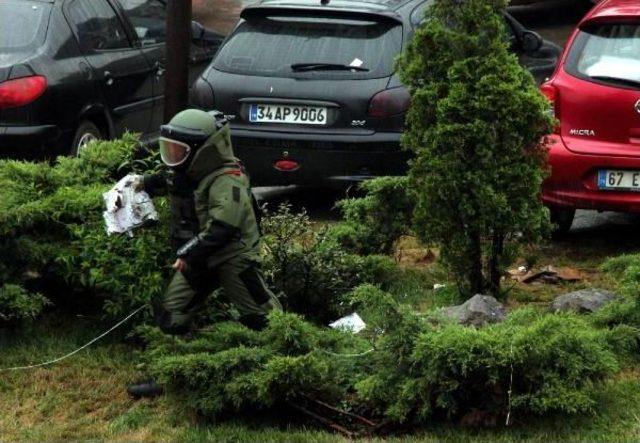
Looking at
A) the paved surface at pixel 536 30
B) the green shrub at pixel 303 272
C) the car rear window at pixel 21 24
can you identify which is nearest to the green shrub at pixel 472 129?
the green shrub at pixel 303 272

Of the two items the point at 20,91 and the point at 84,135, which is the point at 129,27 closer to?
the point at 84,135

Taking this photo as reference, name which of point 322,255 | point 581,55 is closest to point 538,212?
point 322,255

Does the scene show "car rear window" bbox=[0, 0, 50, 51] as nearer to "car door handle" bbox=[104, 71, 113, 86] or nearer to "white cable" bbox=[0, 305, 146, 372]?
"car door handle" bbox=[104, 71, 113, 86]

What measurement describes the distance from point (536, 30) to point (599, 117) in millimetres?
12011

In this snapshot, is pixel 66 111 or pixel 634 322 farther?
pixel 66 111

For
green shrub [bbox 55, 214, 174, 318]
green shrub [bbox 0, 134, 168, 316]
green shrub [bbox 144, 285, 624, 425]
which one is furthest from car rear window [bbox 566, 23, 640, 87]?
green shrub [bbox 55, 214, 174, 318]

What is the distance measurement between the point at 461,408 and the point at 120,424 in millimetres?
1476

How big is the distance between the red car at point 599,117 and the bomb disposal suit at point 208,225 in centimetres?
273

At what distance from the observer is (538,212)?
6285 millimetres

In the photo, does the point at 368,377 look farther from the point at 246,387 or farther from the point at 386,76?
the point at 386,76

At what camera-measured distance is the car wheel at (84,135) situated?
9.53 metres

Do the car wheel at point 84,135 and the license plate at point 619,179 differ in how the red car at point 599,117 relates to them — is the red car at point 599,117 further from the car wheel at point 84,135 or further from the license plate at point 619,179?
the car wheel at point 84,135

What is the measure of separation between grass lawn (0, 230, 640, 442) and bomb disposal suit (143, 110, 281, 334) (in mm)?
448

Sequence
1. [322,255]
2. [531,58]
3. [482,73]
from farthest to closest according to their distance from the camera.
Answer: [531,58], [322,255], [482,73]
